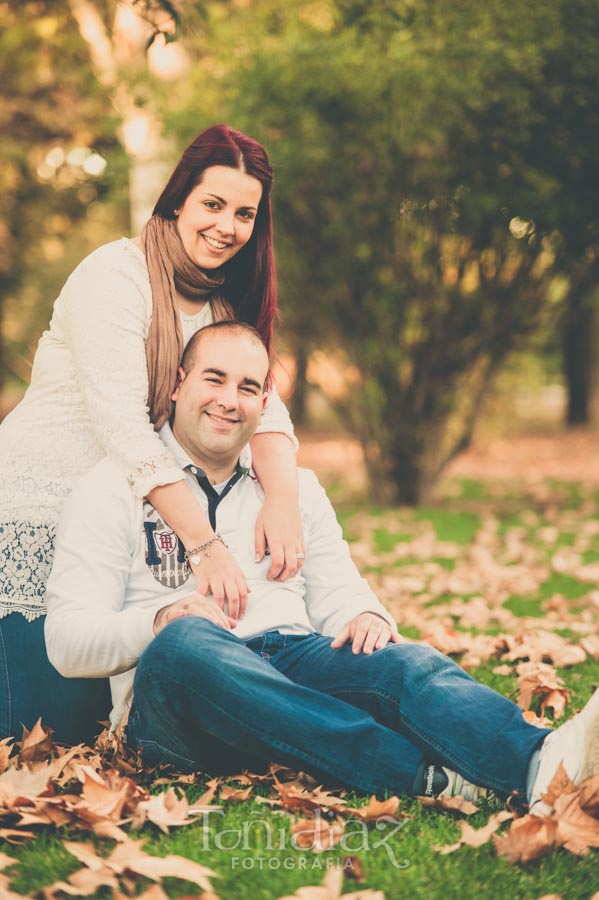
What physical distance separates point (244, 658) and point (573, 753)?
93 centimetres

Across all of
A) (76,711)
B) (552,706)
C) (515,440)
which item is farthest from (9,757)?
(515,440)

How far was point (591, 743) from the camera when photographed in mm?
2646

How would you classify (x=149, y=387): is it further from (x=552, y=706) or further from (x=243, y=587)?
(x=552, y=706)

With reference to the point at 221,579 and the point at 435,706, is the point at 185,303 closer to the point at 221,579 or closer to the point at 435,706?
the point at 221,579

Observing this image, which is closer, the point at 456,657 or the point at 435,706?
the point at 435,706

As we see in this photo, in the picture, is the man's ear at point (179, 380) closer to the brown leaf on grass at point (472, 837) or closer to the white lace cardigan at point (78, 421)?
the white lace cardigan at point (78, 421)

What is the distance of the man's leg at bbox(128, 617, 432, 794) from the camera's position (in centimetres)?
280

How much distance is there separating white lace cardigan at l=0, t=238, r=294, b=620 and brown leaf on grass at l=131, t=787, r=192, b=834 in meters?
0.79

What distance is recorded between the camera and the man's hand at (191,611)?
2.91m

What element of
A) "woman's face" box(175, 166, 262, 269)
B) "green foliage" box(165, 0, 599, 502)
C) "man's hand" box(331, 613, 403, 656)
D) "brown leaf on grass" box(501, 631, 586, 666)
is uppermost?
"green foliage" box(165, 0, 599, 502)

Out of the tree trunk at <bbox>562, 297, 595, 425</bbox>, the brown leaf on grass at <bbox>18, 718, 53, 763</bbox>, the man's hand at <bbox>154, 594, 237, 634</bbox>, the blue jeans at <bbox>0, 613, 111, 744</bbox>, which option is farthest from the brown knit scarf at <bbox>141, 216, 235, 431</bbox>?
the tree trunk at <bbox>562, 297, 595, 425</bbox>

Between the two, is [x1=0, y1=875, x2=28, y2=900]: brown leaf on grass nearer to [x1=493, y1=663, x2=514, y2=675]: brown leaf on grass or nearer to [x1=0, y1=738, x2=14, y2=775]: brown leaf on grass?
[x1=0, y1=738, x2=14, y2=775]: brown leaf on grass

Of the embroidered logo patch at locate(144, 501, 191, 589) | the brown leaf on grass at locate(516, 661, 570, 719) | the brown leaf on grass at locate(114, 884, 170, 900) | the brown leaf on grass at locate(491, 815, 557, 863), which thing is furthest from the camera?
the brown leaf on grass at locate(516, 661, 570, 719)

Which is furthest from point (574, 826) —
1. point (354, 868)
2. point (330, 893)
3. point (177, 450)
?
point (177, 450)
